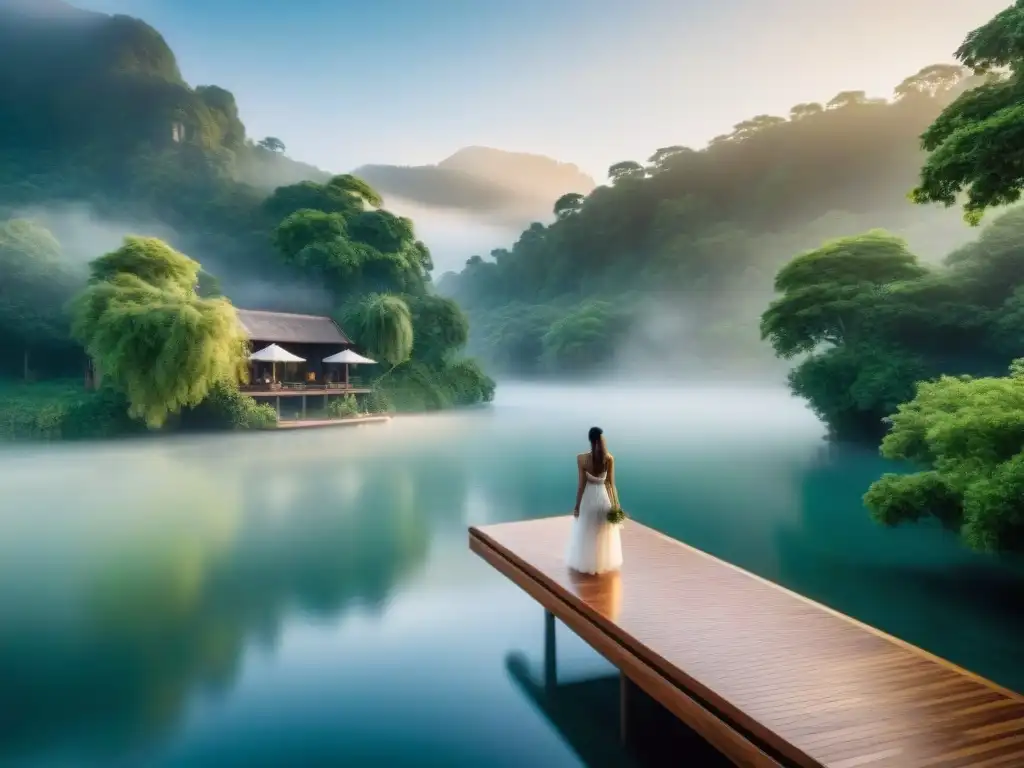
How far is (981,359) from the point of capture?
15891mm

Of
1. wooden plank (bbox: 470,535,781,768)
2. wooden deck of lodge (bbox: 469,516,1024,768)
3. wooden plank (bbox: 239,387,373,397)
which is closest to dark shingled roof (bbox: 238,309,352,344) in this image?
wooden plank (bbox: 239,387,373,397)

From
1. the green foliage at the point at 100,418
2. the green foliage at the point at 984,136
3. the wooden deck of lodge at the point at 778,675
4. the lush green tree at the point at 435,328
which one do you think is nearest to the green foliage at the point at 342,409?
the lush green tree at the point at 435,328

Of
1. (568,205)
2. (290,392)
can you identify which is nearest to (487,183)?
(568,205)

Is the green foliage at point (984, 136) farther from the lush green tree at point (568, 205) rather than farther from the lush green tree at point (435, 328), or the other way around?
the lush green tree at point (568, 205)

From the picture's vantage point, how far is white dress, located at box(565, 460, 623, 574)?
14.3 ft

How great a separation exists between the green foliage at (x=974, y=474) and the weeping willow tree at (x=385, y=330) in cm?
1811

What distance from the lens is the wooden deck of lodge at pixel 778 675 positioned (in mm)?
2459

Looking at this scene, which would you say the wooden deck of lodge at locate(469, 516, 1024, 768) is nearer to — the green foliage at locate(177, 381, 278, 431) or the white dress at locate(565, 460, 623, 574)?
the white dress at locate(565, 460, 623, 574)

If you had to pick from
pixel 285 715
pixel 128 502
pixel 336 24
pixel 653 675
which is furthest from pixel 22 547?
pixel 336 24

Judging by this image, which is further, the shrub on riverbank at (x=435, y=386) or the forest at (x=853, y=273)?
the shrub on riverbank at (x=435, y=386)

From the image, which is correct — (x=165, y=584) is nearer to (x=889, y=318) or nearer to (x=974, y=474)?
(x=974, y=474)

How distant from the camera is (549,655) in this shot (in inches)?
187

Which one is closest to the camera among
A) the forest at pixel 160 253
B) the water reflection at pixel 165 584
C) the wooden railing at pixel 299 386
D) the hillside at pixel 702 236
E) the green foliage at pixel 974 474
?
the water reflection at pixel 165 584

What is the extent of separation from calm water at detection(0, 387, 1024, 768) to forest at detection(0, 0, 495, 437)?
3.28 metres
